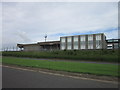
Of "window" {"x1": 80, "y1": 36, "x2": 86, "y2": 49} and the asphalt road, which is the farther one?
"window" {"x1": 80, "y1": 36, "x2": 86, "y2": 49}

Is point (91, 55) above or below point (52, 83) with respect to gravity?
below

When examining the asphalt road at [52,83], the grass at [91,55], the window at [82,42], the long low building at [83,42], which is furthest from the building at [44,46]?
the asphalt road at [52,83]

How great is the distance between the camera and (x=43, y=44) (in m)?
55.9

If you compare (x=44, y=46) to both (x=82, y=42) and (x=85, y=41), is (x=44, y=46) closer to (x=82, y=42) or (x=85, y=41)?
(x=82, y=42)

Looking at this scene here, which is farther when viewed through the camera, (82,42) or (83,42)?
(82,42)

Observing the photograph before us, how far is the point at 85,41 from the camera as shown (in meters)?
46.1

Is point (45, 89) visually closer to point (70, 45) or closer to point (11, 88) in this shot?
point (11, 88)

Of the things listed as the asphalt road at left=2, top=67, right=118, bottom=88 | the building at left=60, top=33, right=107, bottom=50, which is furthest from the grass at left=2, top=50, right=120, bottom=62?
the asphalt road at left=2, top=67, right=118, bottom=88

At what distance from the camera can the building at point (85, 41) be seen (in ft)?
143

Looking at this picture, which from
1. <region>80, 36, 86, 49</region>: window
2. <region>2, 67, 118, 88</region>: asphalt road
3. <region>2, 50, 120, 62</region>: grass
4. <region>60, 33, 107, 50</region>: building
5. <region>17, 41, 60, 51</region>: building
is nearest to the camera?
<region>2, 67, 118, 88</region>: asphalt road

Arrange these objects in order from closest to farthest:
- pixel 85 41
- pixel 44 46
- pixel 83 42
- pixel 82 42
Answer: pixel 85 41 → pixel 83 42 → pixel 82 42 → pixel 44 46

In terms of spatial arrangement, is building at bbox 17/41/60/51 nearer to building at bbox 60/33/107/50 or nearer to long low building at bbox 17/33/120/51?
long low building at bbox 17/33/120/51

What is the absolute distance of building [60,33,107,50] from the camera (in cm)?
4354

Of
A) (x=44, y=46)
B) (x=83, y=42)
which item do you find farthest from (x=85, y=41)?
(x=44, y=46)
